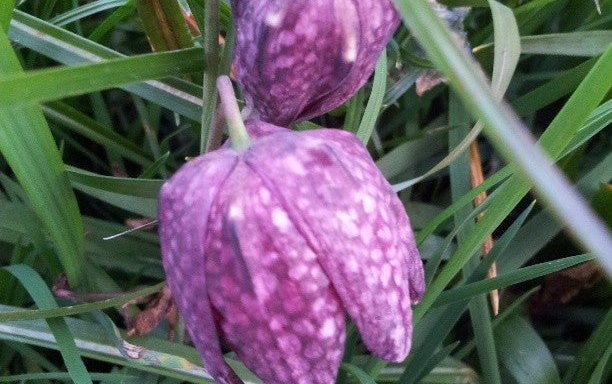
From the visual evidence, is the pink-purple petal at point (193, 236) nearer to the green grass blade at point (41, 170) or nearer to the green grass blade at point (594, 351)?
the green grass blade at point (41, 170)

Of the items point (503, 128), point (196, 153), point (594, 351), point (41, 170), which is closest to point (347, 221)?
point (503, 128)

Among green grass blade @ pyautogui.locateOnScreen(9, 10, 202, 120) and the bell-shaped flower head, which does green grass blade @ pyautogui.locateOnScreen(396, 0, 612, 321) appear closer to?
the bell-shaped flower head

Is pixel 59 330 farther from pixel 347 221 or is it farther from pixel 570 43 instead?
pixel 570 43

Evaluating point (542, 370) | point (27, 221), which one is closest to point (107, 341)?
point (27, 221)

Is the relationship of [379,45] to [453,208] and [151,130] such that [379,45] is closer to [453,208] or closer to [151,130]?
[453,208]

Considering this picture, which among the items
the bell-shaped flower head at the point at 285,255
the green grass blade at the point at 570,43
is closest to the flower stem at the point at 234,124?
the bell-shaped flower head at the point at 285,255

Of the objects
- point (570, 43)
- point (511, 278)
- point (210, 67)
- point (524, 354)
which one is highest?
point (210, 67)
